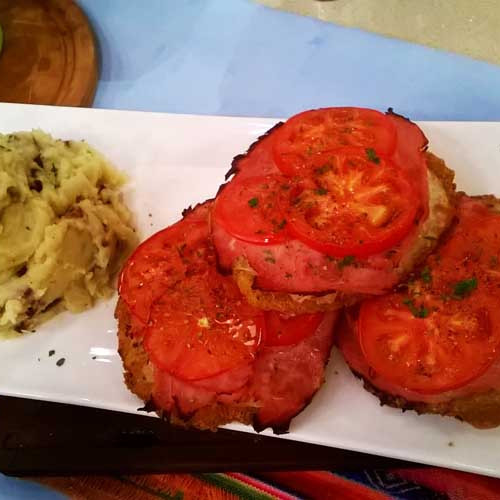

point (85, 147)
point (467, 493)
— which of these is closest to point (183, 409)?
point (467, 493)

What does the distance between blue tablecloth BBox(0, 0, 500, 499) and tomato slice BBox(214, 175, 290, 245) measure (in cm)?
121

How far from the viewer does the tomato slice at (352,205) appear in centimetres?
172

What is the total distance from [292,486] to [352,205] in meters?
1.04

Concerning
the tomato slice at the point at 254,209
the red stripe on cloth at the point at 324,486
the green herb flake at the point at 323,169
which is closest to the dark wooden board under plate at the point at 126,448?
the red stripe on cloth at the point at 324,486

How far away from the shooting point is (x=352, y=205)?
178cm

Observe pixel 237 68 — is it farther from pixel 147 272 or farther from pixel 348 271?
pixel 348 271

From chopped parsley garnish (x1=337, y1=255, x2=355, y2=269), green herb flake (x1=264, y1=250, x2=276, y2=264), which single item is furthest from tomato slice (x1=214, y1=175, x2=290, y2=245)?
chopped parsley garnish (x1=337, y1=255, x2=355, y2=269)

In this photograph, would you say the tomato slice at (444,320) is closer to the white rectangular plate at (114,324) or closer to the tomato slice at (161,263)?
the white rectangular plate at (114,324)

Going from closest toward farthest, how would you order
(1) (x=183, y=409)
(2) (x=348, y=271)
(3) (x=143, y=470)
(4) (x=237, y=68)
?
(2) (x=348, y=271) → (1) (x=183, y=409) → (3) (x=143, y=470) → (4) (x=237, y=68)

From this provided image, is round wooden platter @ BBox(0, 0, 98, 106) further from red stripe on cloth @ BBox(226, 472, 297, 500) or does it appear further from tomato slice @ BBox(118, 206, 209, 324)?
red stripe on cloth @ BBox(226, 472, 297, 500)

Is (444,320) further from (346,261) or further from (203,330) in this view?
(203,330)

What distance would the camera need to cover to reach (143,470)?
2.08 m

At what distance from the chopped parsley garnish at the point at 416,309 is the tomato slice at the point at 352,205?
200 mm

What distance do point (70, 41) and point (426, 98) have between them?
2.03 meters
